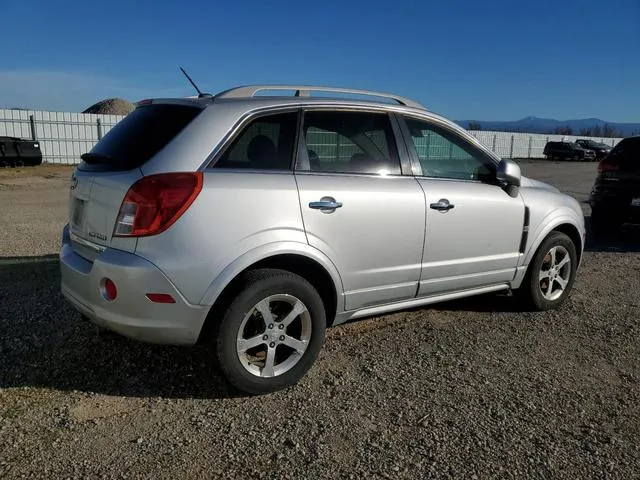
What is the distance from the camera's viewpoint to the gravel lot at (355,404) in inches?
110

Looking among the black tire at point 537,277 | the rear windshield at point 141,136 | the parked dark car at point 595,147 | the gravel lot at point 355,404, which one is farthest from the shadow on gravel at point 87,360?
the parked dark car at point 595,147

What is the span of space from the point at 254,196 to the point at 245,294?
0.56m

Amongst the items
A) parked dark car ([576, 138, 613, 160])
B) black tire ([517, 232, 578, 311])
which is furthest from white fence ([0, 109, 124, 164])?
parked dark car ([576, 138, 613, 160])

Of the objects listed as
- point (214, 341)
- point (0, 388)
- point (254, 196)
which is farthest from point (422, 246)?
point (0, 388)

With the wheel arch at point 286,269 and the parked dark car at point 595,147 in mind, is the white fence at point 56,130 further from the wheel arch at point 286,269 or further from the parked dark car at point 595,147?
the parked dark car at point 595,147

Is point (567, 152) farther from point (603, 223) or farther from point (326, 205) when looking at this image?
point (326, 205)

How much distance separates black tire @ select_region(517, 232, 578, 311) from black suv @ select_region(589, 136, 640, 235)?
3770mm

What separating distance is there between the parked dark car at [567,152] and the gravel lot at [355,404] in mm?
38821

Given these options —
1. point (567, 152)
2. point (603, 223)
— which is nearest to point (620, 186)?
point (603, 223)

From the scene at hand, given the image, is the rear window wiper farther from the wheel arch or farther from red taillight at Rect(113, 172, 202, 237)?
the wheel arch

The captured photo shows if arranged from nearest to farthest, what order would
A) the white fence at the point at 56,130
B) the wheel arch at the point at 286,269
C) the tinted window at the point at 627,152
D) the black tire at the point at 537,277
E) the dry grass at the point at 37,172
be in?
the wheel arch at the point at 286,269, the black tire at the point at 537,277, the tinted window at the point at 627,152, the dry grass at the point at 37,172, the white fence at the point at 56,130

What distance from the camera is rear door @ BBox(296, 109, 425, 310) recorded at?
140 inches

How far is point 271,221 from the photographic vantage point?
332cm

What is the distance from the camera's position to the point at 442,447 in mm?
2953
